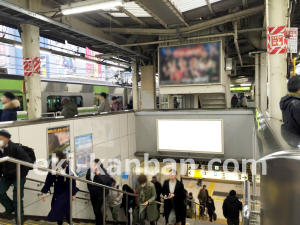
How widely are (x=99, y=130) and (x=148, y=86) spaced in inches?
165

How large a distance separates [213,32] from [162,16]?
1.98m

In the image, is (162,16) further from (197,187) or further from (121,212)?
(197,187)

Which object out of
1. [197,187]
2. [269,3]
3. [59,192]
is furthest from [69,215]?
[197,187]

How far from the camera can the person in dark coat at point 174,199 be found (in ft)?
14.4

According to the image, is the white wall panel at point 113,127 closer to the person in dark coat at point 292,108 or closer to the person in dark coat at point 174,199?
the person in dark coat at point 174,199

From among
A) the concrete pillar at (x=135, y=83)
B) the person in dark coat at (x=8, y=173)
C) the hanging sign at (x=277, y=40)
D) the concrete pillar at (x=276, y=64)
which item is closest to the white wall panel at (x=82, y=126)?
the person in dark coat at (x=8, y=173)

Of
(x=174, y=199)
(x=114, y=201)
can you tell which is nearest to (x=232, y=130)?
(x=174, y=199)

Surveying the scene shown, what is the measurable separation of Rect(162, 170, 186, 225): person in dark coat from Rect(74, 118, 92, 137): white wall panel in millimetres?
2208

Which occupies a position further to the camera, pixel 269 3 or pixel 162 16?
pixel 162 16

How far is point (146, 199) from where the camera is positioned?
4539 mm

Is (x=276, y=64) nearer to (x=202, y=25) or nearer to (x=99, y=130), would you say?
(x=202, y=25)

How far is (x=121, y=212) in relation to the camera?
615 centimetres

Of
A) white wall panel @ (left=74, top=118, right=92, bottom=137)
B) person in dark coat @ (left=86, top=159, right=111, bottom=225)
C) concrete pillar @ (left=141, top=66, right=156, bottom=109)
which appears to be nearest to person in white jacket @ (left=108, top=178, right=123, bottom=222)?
person in dark coat @ (left=86, top=159, right=111, bottom=225)

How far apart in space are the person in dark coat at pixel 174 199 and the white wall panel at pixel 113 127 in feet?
8.30
